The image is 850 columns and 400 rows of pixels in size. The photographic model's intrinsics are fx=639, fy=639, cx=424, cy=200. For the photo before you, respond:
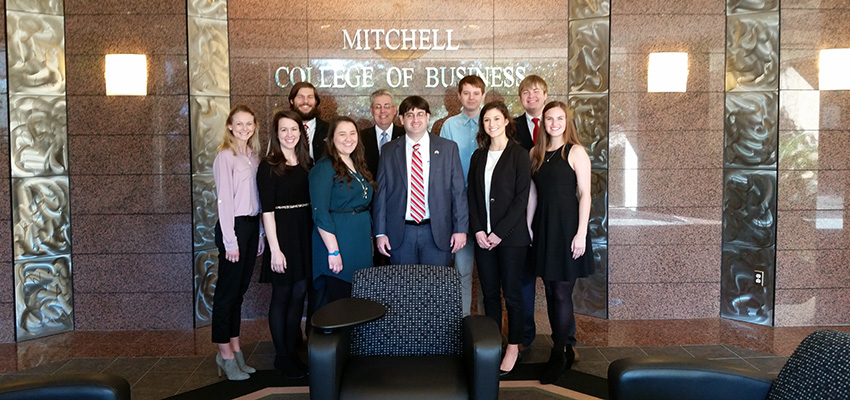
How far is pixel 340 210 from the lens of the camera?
12.1 feet

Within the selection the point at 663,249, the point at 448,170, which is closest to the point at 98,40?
the point at 448,170


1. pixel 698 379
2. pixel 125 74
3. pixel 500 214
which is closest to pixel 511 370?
pixel 500 214

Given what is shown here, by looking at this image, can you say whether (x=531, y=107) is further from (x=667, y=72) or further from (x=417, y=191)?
(x=667, y=72)

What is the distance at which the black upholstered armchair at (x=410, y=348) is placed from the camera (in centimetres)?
250

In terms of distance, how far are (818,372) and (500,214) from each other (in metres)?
2.01

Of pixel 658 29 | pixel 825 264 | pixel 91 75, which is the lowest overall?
pixel 825 264

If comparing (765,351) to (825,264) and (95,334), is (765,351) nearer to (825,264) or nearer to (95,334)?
(825,264)

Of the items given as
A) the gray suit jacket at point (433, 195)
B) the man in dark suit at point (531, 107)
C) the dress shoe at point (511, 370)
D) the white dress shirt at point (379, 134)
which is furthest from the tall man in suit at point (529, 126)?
the white dress shirt at point (379, 134)

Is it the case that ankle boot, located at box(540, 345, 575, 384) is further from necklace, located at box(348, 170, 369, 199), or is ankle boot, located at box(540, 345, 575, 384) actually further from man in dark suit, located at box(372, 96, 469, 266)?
necklace, located at box(348, 170, 369, 199)

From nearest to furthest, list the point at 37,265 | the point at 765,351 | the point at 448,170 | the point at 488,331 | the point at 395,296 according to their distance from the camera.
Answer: the point at 488,331
the point at 395,296
the point at 448,170
the point at 765,351
the point at 37,265

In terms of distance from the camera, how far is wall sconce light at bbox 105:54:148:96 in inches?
193

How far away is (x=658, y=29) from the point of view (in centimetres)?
505

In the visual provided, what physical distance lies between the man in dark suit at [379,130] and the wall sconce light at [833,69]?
319cm

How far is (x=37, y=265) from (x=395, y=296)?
134 inches
